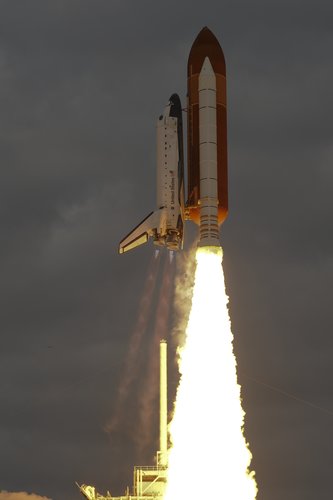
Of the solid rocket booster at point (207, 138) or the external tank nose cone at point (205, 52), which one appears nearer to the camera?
the solid rocket booster at point (207, 138)

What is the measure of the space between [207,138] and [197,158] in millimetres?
2301

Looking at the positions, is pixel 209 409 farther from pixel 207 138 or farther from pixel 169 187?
pixel 207 138

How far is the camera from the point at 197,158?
3748 inches

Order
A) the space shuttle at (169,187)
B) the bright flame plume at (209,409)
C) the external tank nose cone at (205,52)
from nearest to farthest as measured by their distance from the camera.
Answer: the bright flame plume at (209,409), the space shuttle at (169,187), the external tank nose cone at (205,52)

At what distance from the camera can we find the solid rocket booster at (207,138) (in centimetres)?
9262

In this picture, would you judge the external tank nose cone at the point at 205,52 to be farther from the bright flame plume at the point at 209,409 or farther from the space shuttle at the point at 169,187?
the bright flame plume at the point at 209,409

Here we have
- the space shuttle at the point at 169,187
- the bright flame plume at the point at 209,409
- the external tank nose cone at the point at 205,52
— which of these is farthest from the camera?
the external tank nose cone at the point at 205,52

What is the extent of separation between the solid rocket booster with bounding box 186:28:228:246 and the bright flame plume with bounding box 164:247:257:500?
305 centimetres

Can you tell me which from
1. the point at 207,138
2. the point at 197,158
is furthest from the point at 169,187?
the point at 207,138

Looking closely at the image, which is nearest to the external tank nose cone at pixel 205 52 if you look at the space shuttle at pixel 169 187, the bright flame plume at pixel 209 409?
the space shuttle at pixel 169 187

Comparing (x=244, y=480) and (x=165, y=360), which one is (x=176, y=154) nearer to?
(x=244, y=480)

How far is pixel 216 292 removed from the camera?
93500mm

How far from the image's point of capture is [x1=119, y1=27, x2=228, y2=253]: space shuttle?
93.1 m

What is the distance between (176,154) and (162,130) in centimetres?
191
